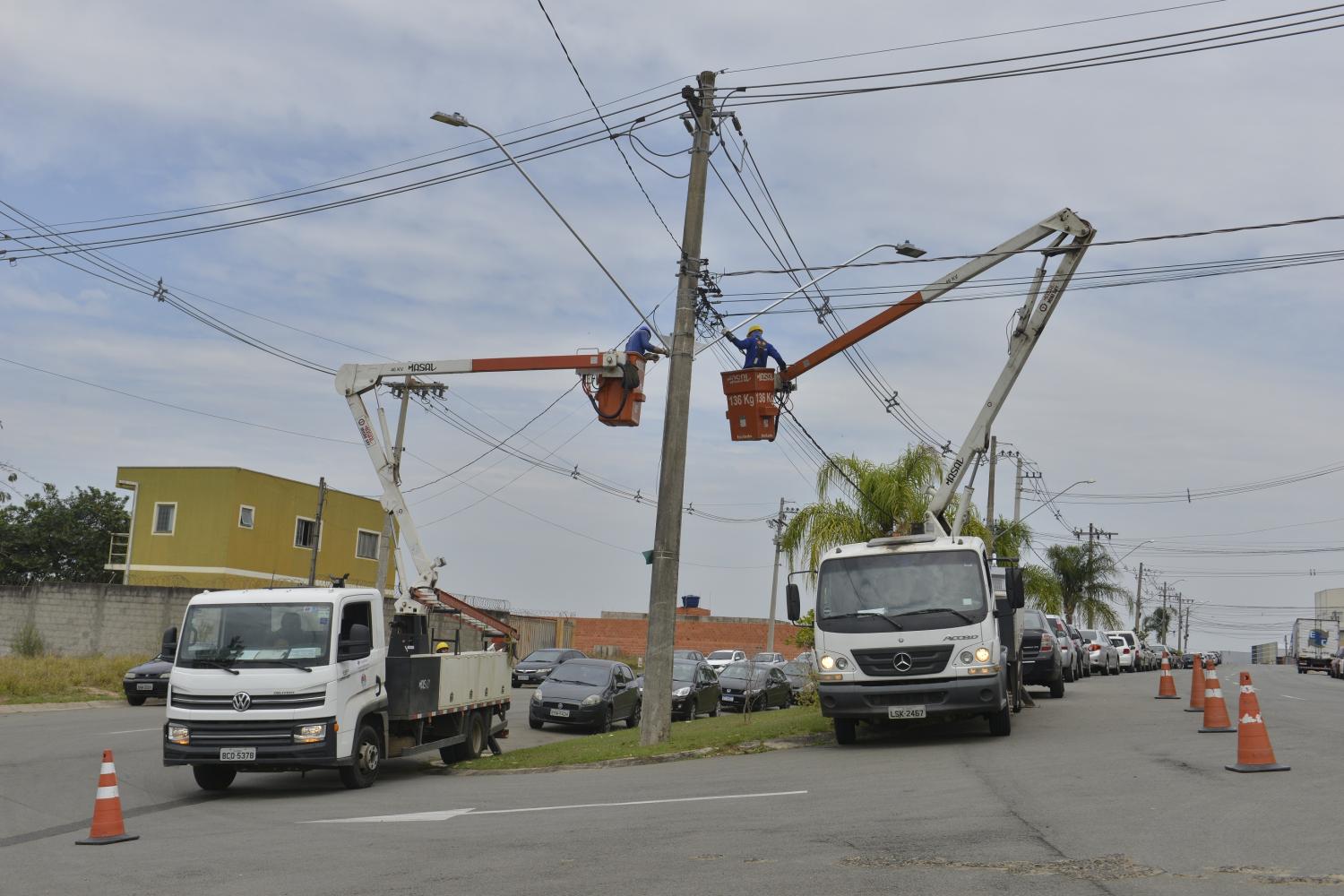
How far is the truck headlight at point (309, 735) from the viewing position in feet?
44.2

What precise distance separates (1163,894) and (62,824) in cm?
989

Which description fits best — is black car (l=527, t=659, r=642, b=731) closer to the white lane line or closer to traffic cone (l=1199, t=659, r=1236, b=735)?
traffic cone (l=1199, t=659, r=1236, b=735)

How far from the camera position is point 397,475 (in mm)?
18547

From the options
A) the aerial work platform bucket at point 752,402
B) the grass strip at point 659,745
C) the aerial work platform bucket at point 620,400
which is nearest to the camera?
the grass strip at point 659,745

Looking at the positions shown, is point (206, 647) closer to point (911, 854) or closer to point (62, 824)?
point (62, 824)

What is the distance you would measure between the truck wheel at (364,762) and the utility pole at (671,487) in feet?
13.4

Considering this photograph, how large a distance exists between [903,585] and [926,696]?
1467 mm

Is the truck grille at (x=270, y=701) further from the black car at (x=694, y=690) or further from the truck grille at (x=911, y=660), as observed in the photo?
the black car at (x=694, y=690)

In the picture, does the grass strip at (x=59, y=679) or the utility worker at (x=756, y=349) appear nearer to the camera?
the utility worker at (x=756, y=349)

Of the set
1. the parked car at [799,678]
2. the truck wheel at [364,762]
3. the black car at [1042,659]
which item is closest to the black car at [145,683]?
the parked car at [799,678]

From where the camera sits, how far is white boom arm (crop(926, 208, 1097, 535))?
19.5 m

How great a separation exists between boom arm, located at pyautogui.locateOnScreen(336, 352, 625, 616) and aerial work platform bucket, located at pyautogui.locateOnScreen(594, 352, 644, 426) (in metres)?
0.17

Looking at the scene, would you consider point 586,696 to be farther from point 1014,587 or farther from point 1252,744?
point 1252,744

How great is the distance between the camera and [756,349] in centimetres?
1961
